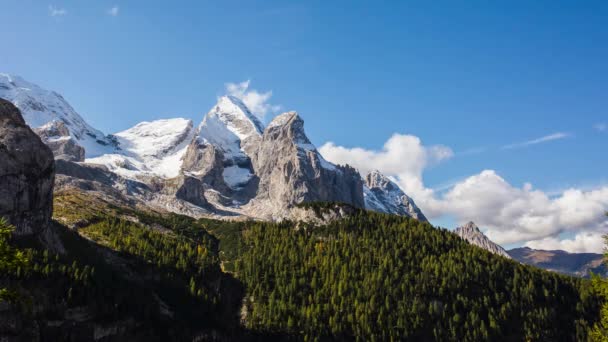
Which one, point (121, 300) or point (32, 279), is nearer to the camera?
point (32, 279)

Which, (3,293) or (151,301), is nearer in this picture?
(3,293)

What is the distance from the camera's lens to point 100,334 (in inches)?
6427

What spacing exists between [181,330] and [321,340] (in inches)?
2288

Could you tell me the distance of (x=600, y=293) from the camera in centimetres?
4347

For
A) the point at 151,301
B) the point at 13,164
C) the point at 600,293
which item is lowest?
the point at 151,301

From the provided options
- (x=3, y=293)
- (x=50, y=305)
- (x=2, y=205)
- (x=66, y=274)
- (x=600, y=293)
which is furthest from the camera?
(x=2, y=205)

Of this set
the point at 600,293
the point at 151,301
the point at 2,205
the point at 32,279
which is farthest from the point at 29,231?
the point at 600,293

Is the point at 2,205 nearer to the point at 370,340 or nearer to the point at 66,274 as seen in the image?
the point at 66,274

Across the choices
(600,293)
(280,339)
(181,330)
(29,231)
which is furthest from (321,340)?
(600,293)

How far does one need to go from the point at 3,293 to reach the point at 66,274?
15781 centimetres

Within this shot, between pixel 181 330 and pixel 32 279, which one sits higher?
pixel 32 279

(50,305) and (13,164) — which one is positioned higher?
(13,164)

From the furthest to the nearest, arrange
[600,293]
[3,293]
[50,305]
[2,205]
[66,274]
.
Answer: [2,205], [66,274], [50,305], [600,293], [3,293]

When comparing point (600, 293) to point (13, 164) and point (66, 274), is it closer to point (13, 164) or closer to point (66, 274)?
point (66, 274)
